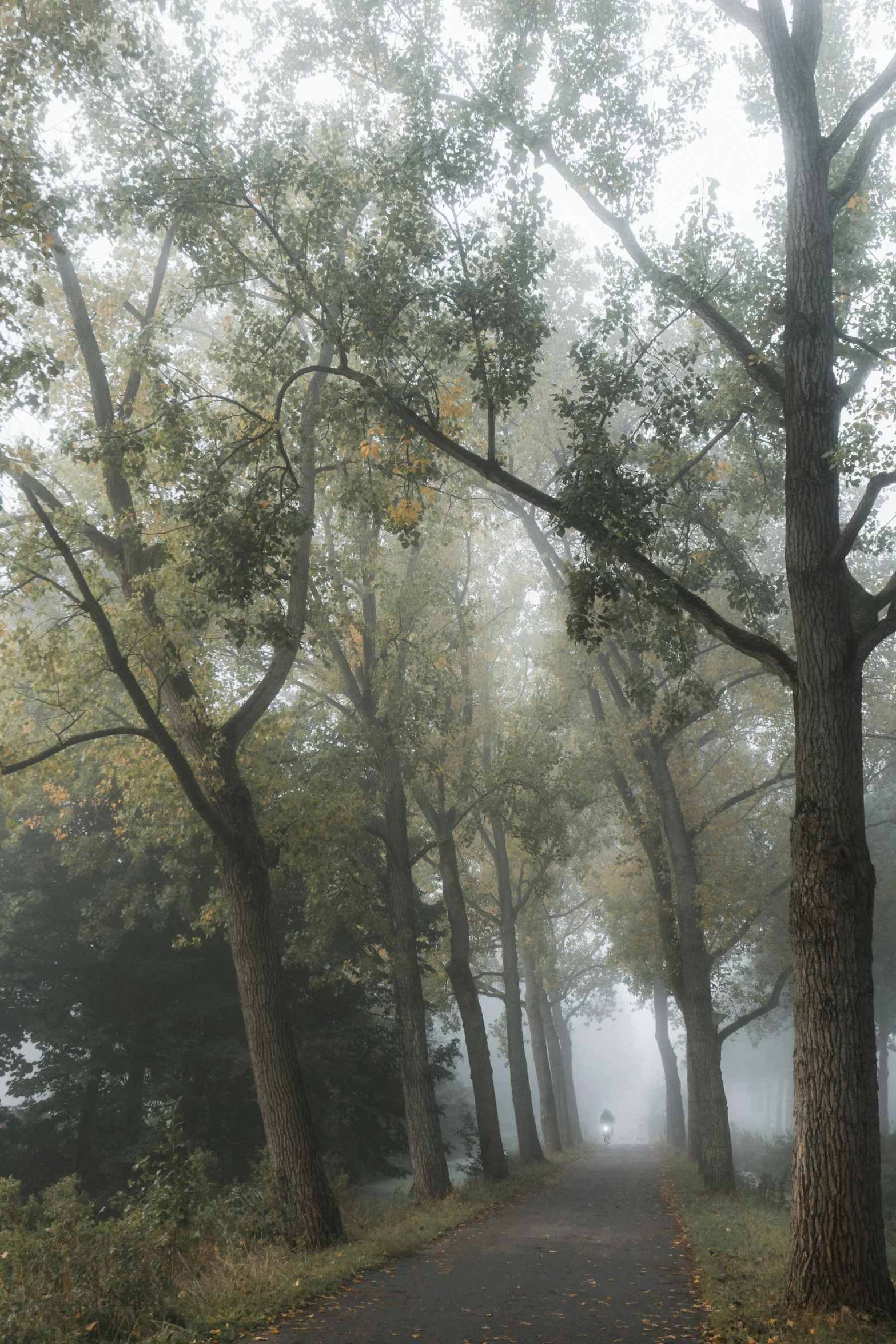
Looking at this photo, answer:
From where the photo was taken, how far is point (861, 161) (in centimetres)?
831

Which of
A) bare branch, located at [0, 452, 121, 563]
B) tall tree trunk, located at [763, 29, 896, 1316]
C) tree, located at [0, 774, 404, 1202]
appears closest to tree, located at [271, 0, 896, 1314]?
tall tree trunk, located at [763, 29, 896, 1316]

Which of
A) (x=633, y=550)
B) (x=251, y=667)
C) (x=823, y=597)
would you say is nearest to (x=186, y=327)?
(x=251, y=667)

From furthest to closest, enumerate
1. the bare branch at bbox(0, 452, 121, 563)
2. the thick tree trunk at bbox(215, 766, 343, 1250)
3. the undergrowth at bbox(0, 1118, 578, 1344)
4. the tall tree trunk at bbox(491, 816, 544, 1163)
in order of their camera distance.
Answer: the tall tree trunk at bbox(491, 816, 544, 1163), the thick tree trunk at bbox(215, 766, 343, 1250), the bare branch at bbox(0, 452, 121, 563), the undergrowth at bbox(0, 1118, 578, 1344)

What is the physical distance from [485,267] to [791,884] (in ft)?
20.6

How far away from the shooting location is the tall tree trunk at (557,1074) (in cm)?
2978

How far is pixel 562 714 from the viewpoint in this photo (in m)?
17.1

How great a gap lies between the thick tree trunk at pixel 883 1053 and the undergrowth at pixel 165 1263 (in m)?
23.0

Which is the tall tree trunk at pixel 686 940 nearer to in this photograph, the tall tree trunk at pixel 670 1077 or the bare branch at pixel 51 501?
the tall tree trunk at pixel 670 1077

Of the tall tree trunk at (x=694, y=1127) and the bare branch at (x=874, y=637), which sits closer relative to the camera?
the bare branch at (x=874, y=637)

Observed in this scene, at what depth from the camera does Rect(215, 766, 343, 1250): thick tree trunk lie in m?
9.23

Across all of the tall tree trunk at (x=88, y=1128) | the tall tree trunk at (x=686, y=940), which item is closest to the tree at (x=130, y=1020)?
the tall tree trunk at (x=88, y=1128)

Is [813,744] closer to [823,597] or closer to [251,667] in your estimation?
[823,597]

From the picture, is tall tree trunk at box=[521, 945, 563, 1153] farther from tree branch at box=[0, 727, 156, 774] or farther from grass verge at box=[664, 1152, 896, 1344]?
tree branch at box=[0, 727, 156, 774]

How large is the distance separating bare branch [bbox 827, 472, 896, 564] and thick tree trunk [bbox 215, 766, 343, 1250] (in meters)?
6.72
